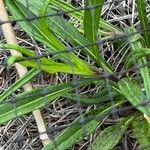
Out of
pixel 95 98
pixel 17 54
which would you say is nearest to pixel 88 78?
pixel 95 98

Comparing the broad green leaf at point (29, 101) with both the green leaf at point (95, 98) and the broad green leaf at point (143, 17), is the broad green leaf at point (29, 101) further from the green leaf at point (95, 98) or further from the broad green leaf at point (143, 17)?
the broad green leaf at point (143, 17)

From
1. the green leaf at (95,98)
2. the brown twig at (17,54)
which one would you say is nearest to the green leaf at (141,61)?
the green leaf at (95,98)

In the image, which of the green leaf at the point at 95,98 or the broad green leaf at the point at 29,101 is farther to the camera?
the green leaf at the point at 95,98

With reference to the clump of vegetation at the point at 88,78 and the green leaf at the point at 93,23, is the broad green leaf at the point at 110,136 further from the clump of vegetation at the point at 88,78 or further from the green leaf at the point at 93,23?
the green leaf at the point at 93,23

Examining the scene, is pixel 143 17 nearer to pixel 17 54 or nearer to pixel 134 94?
pixel 134 94

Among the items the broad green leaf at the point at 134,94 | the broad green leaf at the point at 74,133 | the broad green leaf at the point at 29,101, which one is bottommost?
the broad green leaf at the point at 74,133

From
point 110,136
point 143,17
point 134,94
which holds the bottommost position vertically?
point 110,136

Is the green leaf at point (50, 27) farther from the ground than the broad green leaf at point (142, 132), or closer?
farther from the ground
